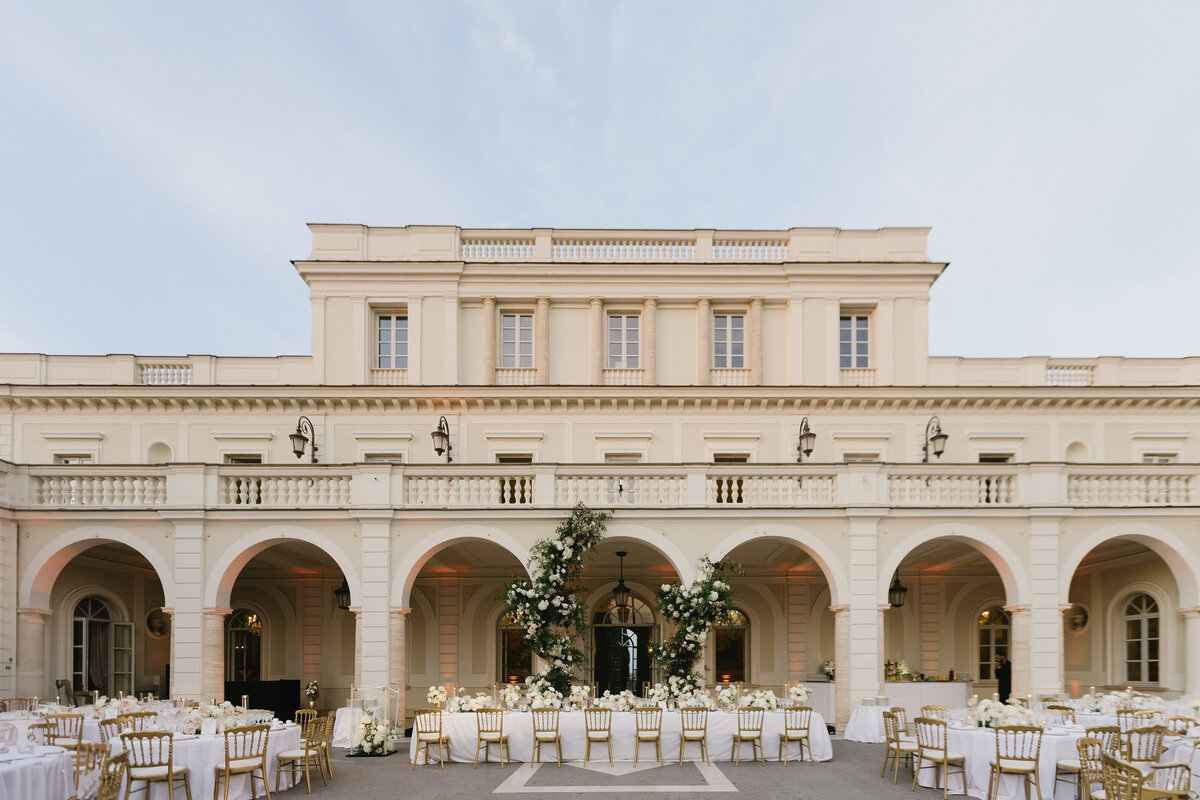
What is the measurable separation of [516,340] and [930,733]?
13.9 metres

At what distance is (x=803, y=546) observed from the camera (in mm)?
15617

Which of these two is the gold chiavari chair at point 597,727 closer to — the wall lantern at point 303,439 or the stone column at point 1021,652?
the wall lantern at point 303,439

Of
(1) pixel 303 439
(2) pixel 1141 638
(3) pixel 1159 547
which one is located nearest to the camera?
(3) pixel 1159 547

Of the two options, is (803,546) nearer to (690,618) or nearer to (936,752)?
(690,618)

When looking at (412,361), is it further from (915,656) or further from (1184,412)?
(1184,412)

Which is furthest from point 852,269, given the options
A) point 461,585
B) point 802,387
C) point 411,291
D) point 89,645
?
point 89,645

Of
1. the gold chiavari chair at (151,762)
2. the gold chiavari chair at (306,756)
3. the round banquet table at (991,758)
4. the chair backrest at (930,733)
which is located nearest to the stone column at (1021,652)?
the round banquet table at (991,758)

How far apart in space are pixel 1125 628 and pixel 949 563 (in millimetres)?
3793

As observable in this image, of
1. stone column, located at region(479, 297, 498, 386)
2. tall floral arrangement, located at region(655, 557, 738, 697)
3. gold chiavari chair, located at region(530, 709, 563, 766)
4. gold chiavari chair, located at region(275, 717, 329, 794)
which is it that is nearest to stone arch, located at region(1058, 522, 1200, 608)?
tall floral arrangement, located at region(655, 557, 738, 697)

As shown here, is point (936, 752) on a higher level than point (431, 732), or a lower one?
higher

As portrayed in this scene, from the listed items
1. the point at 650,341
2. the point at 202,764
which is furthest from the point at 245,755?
the point at 650,341

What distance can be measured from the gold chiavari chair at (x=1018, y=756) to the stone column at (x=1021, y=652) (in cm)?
537

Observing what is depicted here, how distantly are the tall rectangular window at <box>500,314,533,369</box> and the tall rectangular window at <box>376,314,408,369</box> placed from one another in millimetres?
2553

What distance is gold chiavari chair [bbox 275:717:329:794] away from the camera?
433 inches
